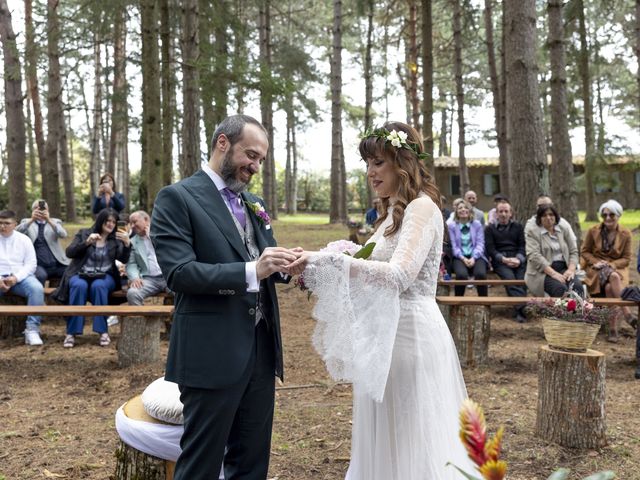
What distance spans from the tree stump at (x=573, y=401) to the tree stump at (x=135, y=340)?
3941 millimetres

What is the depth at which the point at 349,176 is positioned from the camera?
5281 cm

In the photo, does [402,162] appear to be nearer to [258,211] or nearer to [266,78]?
[258,211]

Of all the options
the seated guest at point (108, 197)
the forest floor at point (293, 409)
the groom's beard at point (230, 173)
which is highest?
the seated guest at point (108, 197)

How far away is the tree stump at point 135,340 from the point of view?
21.0 feet

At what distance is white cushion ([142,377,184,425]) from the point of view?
3082 mm

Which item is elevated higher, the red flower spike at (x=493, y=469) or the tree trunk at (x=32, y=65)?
the tree trunk at (x=32, y=65)

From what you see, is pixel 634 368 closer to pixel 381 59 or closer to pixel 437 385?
pixel 437 385

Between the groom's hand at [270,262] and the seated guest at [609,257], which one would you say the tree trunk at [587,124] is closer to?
the seated guest at [609,257]

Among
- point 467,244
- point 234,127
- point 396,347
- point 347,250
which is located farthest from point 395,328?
point 467,244

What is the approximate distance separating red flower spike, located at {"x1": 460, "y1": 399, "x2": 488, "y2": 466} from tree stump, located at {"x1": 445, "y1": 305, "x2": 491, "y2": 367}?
18.9 feet

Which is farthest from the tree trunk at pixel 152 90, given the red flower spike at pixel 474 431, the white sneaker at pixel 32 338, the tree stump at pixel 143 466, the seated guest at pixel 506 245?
the red flower spike at pixel 474 431

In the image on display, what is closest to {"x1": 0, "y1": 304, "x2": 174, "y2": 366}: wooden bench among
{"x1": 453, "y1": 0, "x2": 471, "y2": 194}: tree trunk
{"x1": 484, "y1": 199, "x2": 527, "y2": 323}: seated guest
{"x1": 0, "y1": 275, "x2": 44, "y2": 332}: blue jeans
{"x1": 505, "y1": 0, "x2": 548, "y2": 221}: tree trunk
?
{"x1": 0, "y1": 275, "x2": 44, "y2": 332}: blue jeans

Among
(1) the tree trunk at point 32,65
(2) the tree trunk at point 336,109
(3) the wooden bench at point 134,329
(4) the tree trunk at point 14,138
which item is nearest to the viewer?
(3) the wooden bench at point 134,329

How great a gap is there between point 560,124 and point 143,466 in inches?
386
